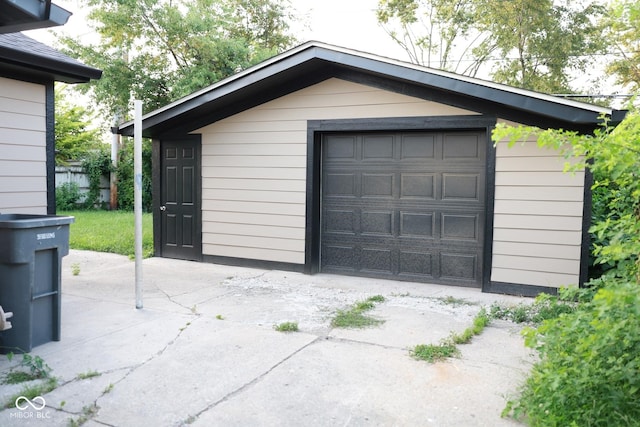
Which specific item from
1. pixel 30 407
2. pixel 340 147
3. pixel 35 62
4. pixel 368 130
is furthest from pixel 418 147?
pixel 30 407

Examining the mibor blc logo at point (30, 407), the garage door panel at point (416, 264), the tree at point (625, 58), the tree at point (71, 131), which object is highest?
the tree at point (625, 58)

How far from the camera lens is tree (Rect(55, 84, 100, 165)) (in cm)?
2178

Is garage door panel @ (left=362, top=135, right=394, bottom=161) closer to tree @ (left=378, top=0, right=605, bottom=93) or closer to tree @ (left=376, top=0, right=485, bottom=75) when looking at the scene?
tree @ (left=378, top=0, right=605, bottom=93)

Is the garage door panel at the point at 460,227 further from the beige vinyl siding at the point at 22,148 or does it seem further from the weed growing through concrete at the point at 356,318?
the beige vinyl siding at the point at 22,148

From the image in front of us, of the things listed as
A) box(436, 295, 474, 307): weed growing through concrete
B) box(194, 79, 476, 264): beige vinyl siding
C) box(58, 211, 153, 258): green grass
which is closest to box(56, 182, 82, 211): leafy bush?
box(58, 211, 153, 258): green grass

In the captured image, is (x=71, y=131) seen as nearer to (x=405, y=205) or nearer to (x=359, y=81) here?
(x=359, y=81)

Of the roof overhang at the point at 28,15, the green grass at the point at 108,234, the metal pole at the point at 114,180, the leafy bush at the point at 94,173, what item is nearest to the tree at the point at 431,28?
the metal pole at the point at 114,180

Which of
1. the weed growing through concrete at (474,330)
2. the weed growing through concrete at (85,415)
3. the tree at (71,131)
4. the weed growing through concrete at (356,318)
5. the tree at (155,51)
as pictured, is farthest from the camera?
the tree at (71,131)

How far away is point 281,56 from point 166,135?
267cm

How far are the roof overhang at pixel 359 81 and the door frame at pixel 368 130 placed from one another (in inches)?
9.2

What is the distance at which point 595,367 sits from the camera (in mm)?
2363

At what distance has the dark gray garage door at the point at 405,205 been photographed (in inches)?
258

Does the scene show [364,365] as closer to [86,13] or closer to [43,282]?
[43,282]

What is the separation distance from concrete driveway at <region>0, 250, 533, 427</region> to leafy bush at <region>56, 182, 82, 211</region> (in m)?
12.6
